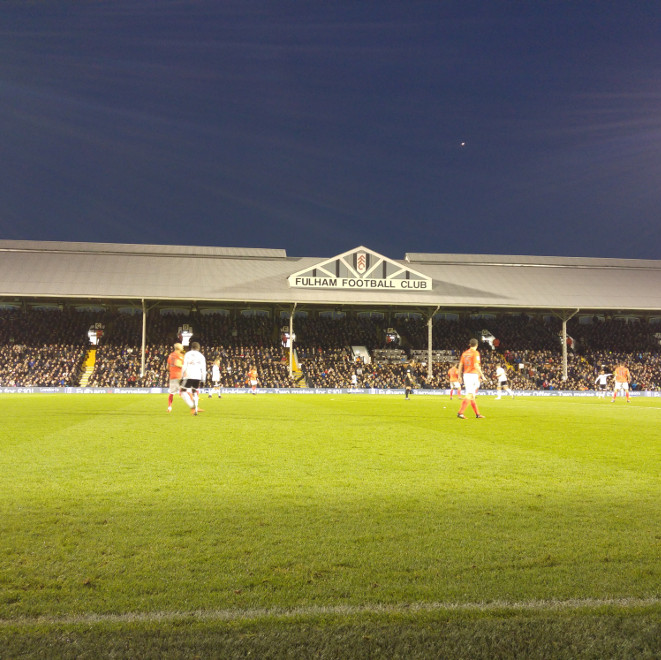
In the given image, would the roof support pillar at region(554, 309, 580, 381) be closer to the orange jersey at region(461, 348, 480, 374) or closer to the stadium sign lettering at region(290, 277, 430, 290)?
the stadium sign lettering at region(290, 277, 430, 290)

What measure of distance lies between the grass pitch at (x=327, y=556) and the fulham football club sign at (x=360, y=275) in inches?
1675

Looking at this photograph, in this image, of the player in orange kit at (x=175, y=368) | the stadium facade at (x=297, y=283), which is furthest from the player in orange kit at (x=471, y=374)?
the stadium facade at (x=297, y=283)

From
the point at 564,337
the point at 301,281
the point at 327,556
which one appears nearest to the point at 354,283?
the point at 301,281

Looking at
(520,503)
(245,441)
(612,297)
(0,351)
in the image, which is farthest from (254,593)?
(612,297)

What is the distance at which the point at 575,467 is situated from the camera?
8.18 m

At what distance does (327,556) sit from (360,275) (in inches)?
1888

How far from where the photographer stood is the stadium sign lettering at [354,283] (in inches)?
2003

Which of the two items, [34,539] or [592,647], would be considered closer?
[592,647]

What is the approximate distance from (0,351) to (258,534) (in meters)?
48.5

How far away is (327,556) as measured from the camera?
13.5ft

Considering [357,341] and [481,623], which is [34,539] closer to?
[481,623]

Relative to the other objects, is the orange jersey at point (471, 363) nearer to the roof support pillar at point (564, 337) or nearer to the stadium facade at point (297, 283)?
the stadium facade at point (297, 283)

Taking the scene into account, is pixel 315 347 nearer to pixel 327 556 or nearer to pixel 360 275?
pixel 360 275

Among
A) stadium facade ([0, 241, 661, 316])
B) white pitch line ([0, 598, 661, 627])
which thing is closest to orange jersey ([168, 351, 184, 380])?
white pitch line ([0, 598, 661, 627])
